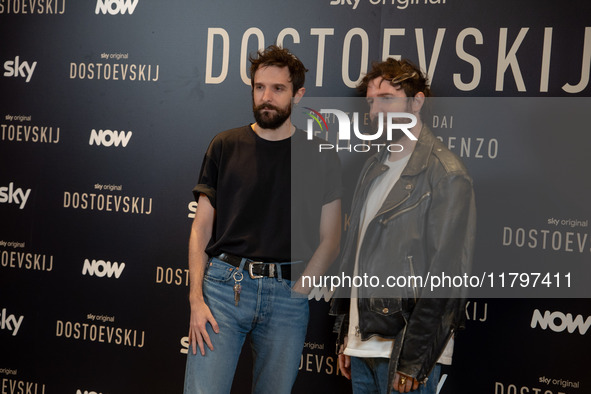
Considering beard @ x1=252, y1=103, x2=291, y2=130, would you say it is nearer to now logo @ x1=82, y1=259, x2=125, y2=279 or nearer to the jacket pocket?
the jacket pocket

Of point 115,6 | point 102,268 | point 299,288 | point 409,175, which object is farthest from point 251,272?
point 115,6

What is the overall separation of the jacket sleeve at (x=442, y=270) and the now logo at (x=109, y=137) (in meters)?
1.88

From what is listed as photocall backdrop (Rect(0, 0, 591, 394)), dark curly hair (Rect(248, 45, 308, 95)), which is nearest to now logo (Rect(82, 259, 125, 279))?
photocall backdrop (Rect(0, 0, 591, 394))

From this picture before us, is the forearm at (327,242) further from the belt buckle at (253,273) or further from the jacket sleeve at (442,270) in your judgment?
the jacket sleeve at (442,270)

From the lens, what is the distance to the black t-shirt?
251 cm

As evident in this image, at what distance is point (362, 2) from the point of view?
3033mm

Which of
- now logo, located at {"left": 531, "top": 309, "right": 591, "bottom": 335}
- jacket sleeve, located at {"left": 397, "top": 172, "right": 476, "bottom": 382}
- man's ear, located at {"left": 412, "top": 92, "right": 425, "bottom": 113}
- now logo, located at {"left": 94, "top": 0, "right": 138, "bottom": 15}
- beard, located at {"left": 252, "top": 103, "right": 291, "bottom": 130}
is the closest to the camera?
jacket sleeve, located at {"left": 397, "top": 172, "right": 476, "bottom": 382}

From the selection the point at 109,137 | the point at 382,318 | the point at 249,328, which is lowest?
the point at 249,328

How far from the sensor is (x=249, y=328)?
2512 millimetres

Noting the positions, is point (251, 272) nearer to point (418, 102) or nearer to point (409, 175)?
point (409, 175)

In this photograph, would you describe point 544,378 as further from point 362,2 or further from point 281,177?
point 362,2

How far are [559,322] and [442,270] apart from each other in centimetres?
99

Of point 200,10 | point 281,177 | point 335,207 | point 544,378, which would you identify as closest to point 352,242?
point 335,207

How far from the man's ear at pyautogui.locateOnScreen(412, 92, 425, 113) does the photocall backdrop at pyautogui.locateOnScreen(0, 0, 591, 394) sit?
489mm
